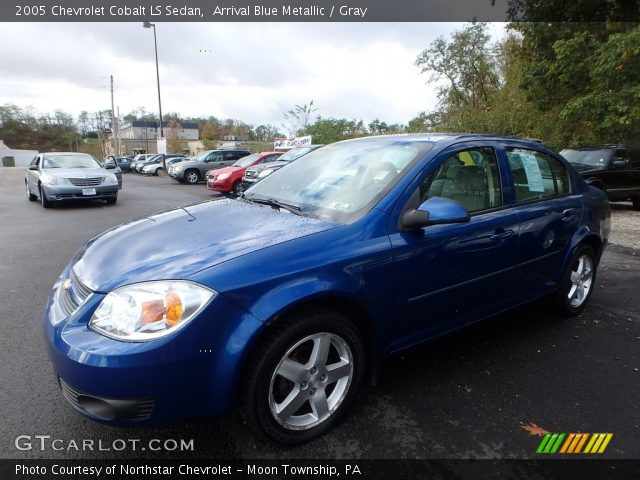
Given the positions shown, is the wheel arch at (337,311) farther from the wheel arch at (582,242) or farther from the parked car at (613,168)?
the parked car at (613,168)

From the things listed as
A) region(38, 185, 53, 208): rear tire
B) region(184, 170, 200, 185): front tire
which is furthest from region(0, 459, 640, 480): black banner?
region(184, 170, 200, 185): front tire

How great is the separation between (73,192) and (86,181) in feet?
1.36

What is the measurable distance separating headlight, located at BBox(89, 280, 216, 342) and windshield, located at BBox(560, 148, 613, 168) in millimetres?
11038

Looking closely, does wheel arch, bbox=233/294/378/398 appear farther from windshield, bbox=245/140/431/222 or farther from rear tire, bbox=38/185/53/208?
rear tire, bbox=38/185/53/208

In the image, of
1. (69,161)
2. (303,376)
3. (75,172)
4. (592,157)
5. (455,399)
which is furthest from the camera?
(69,161)

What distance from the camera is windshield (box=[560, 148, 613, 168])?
9977 millimetres

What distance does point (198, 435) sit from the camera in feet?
7.25

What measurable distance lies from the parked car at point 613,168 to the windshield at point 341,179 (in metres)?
8.97

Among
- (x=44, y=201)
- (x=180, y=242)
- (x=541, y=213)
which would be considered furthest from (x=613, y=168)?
(x=44, y=201)

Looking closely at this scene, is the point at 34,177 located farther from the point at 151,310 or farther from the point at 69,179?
the point at 151,310

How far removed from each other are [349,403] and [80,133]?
10730 cm

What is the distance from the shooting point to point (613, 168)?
9852 millimetres

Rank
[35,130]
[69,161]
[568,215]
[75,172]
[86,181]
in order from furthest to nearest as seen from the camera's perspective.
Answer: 1. [35,130]
2. [69,161]
3. [75,172]
4. [86,181]
5. [568,215]

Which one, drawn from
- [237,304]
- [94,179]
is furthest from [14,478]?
[94,179]
